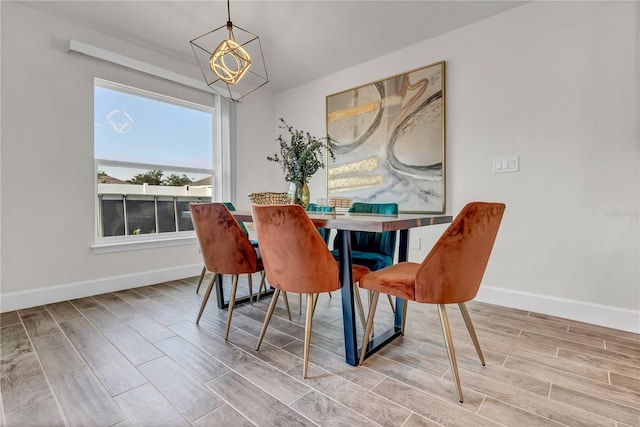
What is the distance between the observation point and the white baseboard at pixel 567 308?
2.07m

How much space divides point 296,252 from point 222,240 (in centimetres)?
67

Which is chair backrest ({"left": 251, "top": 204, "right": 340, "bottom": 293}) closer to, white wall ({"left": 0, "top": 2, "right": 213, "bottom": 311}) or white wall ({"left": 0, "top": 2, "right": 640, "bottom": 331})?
white wall ({"left": 0, "top": 2, "right": 640, "bottom": 331})

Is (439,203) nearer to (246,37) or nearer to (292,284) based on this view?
(292,284)

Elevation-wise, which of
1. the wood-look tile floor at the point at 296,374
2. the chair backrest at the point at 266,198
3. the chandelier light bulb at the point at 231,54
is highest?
the chandelier light bulb at the point at 231,54

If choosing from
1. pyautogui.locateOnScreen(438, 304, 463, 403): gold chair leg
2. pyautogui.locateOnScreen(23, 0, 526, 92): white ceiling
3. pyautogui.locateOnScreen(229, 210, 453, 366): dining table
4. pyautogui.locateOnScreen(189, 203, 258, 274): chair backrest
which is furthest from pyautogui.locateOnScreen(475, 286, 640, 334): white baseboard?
pyautogui.locateOnScreen(23, 0, 526, 92): white ceiling

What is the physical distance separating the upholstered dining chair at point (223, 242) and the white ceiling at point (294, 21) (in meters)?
1.68

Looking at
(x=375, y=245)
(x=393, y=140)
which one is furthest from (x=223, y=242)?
(x=393, y=140)

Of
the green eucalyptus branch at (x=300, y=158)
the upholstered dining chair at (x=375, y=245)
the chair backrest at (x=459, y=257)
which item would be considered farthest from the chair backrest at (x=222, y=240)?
the chair backrest at (x=459, y=257)

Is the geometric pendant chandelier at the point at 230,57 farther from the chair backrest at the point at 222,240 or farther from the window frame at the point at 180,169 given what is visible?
the chair backrest at the point at 222,240

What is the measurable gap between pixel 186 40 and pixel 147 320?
2563mm

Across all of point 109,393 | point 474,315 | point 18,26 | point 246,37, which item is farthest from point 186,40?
point 474,315

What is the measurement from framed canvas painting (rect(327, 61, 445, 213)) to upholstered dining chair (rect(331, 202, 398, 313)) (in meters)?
0.82

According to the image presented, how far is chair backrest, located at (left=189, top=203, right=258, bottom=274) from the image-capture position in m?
1.89

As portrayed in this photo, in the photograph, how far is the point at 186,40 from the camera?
2.97 metres
